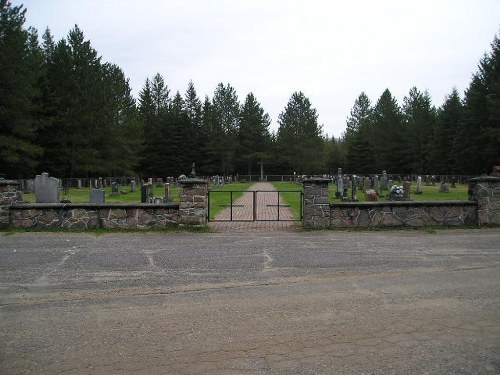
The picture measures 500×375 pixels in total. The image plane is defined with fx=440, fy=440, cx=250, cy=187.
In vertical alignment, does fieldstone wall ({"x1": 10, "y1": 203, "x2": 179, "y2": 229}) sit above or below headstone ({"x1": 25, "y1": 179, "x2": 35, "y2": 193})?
below

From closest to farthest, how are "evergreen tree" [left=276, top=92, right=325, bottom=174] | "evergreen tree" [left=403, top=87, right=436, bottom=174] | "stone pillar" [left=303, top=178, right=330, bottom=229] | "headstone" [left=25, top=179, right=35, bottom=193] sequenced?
1. "stone pillar" [left=303, top=178, right=330, bottom=229]
2. "headstone" [left=25, top=179, right=35, bottom=193]
3. "evergreen tree" [left=403, top=87, right=436, bottom=174]
4. "evergreen tree" [left=276, top=92, right=325, bottom=174]

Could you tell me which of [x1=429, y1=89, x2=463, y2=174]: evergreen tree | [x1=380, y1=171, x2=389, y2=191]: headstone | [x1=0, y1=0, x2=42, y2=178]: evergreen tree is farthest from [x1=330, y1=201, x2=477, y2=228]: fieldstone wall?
[x1=429, y1=89, x2=463, y2=174]: evergreen tree

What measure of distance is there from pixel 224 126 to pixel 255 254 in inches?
2663

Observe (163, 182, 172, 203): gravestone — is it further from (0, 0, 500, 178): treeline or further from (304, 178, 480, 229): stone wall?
(0, 0, 500, 178): treeline

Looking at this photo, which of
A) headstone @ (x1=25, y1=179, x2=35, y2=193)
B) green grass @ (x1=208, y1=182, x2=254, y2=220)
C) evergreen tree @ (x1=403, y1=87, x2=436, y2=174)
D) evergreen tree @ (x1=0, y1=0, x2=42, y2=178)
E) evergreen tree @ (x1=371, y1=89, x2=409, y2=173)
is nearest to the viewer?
green grass @ (x1=208, y1=182, x2=254, y2=220)

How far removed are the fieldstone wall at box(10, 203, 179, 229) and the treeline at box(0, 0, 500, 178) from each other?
2908cm

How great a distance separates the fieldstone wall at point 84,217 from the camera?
12.4 metres

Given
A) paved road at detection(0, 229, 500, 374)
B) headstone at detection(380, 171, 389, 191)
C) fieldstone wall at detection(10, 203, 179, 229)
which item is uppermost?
headstone at detection(380, 171, 389, 191)

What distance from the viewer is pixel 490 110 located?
48188 millimetres

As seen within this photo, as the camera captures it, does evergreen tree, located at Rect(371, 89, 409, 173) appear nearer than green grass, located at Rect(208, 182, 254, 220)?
No

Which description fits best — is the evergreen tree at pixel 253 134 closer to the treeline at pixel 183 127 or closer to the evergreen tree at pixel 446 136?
the treeline at pixel 183 127

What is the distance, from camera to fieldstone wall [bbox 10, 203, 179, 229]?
1243 cm

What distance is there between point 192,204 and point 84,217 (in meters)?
3.10

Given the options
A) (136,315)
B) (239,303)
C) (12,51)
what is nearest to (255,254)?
(239,303)
